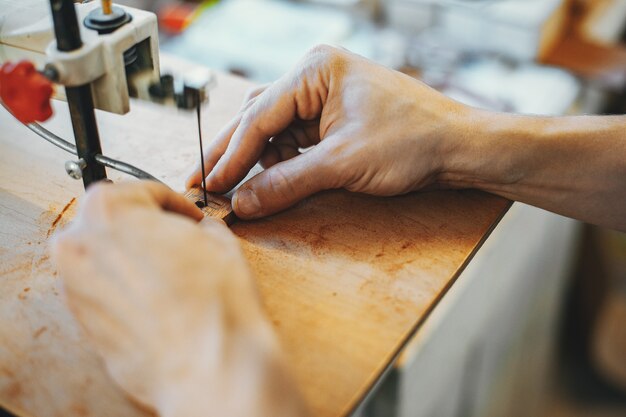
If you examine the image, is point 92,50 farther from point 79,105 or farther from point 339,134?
point 339,134

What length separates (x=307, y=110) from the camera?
3.05ft

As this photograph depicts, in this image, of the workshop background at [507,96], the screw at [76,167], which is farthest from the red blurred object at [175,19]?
the screw at [76,167]

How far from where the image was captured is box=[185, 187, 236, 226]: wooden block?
0.88 m

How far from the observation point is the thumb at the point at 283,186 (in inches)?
33.9

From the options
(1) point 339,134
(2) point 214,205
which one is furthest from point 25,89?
(1) point 339,134

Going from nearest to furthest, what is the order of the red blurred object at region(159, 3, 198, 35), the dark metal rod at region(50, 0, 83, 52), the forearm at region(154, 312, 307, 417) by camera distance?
1. the forearm at region(154, 312, 307, 417)
2. the dark metal rod at region(50, 0, 83, 52)
3. the red blurred object at region(159, 3, 198, 35)

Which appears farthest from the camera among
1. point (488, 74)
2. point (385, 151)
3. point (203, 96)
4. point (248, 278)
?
point (488, 74)

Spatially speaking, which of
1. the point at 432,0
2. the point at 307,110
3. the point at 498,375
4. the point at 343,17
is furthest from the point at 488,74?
the point at 307,110

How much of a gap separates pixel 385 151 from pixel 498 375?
154cm

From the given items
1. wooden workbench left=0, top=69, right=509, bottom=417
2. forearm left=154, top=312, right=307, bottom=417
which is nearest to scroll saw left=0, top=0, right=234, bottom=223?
wooden workbench left=0, top=69, right=509, bottom=417

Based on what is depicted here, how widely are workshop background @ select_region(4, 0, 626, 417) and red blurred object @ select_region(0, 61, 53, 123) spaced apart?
46.0 inches

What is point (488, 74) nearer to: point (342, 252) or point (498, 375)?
point (498, 375)

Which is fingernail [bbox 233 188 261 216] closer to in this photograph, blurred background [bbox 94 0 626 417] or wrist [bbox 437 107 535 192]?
wrist [bbox 437 107 535 192]

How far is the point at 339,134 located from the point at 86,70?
0.34m
